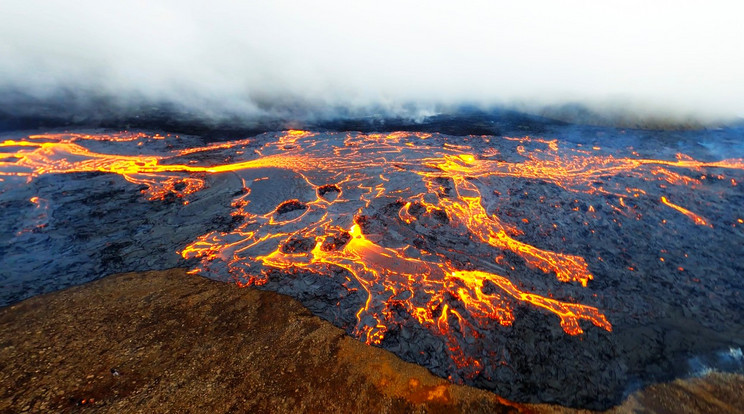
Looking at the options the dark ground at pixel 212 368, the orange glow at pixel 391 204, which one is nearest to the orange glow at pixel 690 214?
the orange glow at pixel 391 204

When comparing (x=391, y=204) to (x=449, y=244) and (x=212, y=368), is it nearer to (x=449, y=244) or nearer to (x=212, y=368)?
(x=449, y=244)

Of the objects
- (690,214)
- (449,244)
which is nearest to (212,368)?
(449,244)

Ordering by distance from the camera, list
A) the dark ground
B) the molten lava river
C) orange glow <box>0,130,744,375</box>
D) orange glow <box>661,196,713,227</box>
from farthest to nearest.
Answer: orange glow <box>661,196,713,227</box> → orange glow <box>0,130,744,375</box> → the molten lava river → the dark ground

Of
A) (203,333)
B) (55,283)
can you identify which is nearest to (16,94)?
(55,283)

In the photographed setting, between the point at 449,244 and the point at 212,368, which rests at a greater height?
the point at 449,244

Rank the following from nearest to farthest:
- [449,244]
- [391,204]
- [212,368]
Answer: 1. [212,368]
2. [449,244]
3. [391,204]

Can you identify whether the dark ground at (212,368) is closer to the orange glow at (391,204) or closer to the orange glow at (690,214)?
the orange glow at (391,204)

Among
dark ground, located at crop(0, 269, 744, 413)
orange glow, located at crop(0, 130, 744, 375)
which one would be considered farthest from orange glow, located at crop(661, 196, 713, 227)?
dark ground, located at crop(0, 269, 744, 413)

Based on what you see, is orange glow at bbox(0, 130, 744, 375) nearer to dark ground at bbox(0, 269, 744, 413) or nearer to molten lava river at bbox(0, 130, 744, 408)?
molten lava river at bbox(0, 130, 744, 408)
